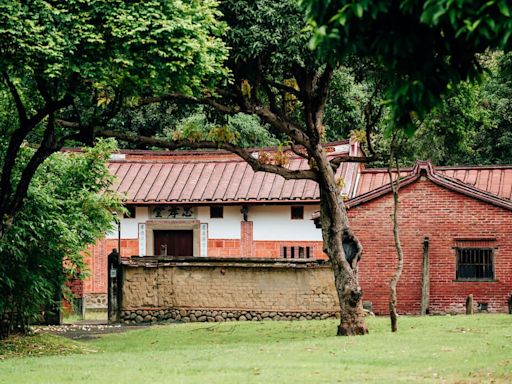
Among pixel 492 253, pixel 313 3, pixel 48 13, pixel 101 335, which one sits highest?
pixel 48 13

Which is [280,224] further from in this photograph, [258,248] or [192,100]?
[192,100]

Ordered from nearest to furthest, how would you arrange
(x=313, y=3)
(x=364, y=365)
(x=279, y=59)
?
1. (x=313, y=3)
2. (x=364, y=365)
3. (x=279, y=59)

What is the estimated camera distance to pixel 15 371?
15.9 meters

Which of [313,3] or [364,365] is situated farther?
[364,365]

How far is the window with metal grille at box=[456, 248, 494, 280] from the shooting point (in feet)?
102

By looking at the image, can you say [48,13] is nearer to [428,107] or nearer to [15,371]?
[15,371]

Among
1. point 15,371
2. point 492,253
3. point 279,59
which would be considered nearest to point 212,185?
point 492,253

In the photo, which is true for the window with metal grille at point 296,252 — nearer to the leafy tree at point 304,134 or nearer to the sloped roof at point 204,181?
the sloped roof at point 204,181

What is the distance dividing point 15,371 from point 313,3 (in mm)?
9021

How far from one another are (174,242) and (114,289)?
723 centimetres

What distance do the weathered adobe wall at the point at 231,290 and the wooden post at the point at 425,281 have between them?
10.2 feet

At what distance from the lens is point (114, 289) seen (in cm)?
3028

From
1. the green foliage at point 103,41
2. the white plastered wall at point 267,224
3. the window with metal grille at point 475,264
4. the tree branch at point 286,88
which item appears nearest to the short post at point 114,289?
the white plastered wall at point 267,224

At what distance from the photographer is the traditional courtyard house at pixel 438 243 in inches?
1222
